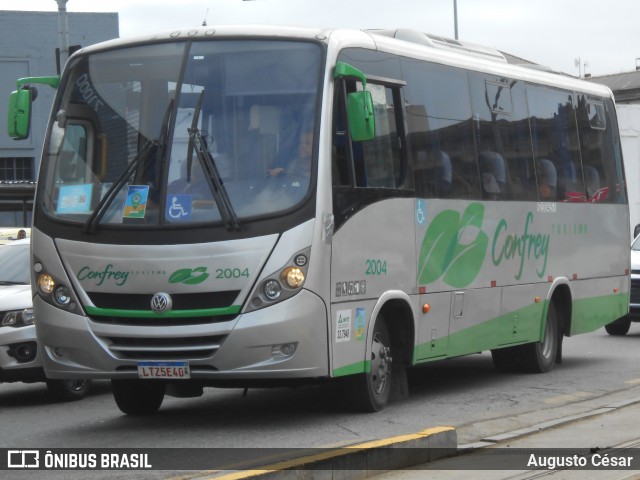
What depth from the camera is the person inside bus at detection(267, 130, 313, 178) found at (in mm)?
10641

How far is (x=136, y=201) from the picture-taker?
10.7m

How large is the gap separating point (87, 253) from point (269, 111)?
1.83 m

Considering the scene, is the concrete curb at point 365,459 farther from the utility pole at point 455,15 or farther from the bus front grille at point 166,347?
the utility pole at point 455,15

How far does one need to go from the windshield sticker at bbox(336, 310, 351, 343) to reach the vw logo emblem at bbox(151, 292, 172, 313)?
1.37m

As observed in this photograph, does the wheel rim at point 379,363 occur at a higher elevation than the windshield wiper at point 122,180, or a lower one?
lower

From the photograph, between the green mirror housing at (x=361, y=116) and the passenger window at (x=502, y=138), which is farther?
the passenger window at (x=502, y=138)

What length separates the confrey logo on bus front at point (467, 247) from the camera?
41.8ft

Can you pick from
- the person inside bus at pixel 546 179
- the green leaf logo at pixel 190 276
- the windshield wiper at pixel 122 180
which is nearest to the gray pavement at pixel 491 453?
the green leaf logo at pixel 190 276

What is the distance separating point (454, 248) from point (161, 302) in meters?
3.80

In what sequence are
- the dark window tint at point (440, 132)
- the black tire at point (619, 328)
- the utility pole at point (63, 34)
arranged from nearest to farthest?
the dark window tint at point (440, 132) < the utility pole at point (63, 34) < the black tire at point (619, 328)

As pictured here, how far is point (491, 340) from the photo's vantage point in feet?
46.6

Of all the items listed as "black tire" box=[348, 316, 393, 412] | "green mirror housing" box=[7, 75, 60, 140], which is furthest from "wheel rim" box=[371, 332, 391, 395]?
"green mirror housing" box=[7, 75, 60, 140]

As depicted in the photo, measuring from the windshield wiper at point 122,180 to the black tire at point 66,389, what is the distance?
11.2 feet

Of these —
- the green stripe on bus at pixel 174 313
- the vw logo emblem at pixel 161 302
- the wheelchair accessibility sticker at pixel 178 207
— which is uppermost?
the wheelchair accessibility sticker at pixel 178 207
